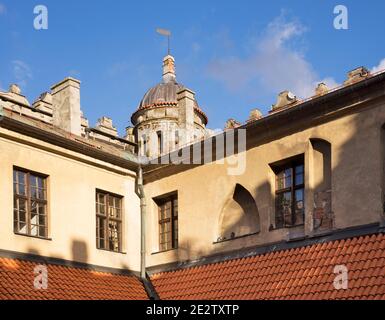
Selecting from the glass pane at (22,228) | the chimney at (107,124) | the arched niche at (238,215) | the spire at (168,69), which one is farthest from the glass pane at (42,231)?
the spire at (168,69)

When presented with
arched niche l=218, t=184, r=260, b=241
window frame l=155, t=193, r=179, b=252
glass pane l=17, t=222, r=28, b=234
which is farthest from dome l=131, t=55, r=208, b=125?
glass pane l=17, t=222, r=28, b=234

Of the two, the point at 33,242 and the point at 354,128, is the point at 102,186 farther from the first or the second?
the point at 354,128

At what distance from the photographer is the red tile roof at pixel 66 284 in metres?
16.0

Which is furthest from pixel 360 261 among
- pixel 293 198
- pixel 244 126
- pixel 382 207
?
pixel 244 126

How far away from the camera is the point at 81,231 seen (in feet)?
61.4

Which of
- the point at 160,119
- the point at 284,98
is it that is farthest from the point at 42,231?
the point at 160,119

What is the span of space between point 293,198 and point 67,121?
7.05m

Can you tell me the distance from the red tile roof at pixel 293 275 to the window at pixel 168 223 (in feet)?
4.29

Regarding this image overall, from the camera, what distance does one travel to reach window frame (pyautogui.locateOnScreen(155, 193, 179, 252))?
20.1 meters

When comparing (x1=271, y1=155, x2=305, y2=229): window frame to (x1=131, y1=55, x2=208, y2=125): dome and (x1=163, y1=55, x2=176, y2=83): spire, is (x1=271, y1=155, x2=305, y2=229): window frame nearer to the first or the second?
(x1=131, y1=55, x2=208, y2=125): dome

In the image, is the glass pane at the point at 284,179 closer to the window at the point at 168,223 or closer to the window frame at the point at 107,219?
the window at the point at 168,223

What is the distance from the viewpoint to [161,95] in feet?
141

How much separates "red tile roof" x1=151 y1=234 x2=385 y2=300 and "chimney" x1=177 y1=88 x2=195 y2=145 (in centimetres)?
458

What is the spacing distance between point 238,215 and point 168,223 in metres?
2.68
